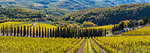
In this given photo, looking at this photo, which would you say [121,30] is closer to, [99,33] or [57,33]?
[99,33]

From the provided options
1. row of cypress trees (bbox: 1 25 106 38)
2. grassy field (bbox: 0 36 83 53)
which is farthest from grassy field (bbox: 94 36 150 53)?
row of cypress trees (bbox: 1 25 106 38)

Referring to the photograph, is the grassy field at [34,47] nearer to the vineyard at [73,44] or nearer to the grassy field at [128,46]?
the vineyard at [73,44]

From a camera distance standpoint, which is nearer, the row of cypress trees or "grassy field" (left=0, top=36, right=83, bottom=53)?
"grassy field" (left=0, top=36, right=83, bottom=53)

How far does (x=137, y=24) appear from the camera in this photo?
192 meters

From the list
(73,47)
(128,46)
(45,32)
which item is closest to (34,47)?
(73,47)

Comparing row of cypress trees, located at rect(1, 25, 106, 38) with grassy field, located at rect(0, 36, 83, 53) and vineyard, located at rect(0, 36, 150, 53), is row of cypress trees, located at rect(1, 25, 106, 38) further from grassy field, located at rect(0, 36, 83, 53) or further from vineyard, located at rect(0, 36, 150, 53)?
grassy field, located at rect(0, 36, 83, 53)

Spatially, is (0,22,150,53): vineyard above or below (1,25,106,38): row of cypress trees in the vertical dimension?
above

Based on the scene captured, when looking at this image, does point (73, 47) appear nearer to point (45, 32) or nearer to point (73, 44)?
point (73, 44)

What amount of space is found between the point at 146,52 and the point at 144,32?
109 meters

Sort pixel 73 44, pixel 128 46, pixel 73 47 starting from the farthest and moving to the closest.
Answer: pixel 73 44
pixel 73 47
pixel 128 46

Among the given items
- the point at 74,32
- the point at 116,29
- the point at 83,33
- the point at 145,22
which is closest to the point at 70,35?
the point at 74,32

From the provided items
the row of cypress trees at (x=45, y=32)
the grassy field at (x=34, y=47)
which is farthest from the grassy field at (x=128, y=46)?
the row of cypress trees at (x=45, y=32)

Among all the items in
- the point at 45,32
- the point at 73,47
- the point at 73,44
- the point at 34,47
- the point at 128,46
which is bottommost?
the point at 45,32

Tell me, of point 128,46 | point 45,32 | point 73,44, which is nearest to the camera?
point 128,46
